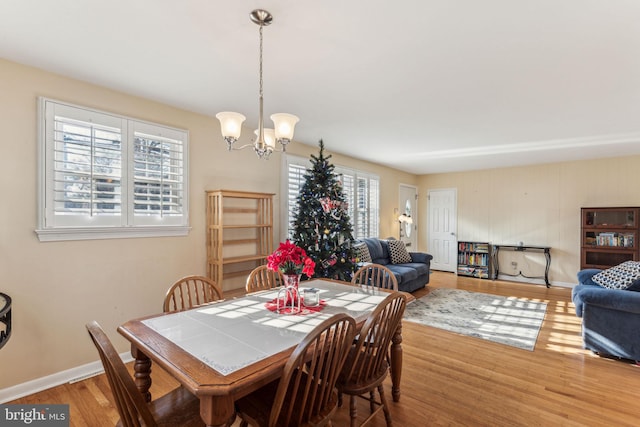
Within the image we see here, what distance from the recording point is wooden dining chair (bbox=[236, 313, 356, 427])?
1.29 metres

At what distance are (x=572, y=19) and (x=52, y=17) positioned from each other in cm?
302

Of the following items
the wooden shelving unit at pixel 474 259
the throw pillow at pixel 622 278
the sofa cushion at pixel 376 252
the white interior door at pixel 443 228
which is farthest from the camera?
the white interior door at pixel 443 228

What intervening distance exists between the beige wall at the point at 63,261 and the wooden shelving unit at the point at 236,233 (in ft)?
0.46

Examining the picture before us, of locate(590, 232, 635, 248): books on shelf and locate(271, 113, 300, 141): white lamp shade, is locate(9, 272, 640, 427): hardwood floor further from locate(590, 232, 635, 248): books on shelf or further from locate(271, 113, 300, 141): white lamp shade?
locate(590, 232, 635, 248): books on shelf

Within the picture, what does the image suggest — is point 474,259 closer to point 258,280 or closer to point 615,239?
point 615,239

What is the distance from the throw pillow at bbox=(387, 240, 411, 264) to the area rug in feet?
2.49

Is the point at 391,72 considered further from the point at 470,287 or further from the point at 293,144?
the point at 470,287

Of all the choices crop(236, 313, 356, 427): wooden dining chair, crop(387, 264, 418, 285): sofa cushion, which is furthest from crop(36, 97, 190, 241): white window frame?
crop(387, 264, 418, 285): sofa cushion

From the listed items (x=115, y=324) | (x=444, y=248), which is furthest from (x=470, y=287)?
(x=115, y=324)

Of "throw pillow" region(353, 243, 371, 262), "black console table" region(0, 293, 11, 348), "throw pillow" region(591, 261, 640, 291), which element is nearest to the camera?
"black console table" region(0, 293, 11, 348)

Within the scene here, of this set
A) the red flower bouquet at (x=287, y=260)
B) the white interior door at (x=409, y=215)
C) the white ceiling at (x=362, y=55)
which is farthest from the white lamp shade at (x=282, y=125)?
the white interior door at (x=409, y=215)

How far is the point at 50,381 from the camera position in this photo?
8.02 ft
